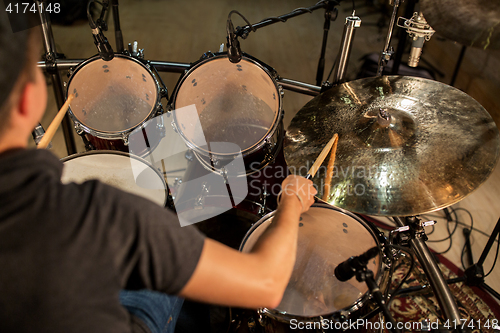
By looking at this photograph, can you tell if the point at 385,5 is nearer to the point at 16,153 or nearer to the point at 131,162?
the point at 131,162

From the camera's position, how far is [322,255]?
1257 millimetres

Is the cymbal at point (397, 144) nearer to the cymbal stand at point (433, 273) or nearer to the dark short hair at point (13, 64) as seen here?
the cymbal stand at point (433, 273)

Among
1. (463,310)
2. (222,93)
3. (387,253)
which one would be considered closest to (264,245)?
(387,253)

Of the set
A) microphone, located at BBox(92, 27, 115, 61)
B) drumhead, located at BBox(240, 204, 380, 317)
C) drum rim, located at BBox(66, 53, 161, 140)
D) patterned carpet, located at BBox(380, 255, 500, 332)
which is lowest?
patterned carpet, located at BBox(380, 255, 500, 332)

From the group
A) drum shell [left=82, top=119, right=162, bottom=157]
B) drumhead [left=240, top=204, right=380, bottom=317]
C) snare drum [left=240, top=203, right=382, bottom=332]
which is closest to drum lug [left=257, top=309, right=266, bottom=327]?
snare drum [left=240, top=203, right=382, bottom=332]

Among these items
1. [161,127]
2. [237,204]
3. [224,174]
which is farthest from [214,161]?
[161,127]

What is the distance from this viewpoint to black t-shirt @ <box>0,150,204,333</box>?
0.41 m

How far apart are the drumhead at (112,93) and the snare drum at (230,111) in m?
0.17

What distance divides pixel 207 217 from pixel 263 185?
0.90ft

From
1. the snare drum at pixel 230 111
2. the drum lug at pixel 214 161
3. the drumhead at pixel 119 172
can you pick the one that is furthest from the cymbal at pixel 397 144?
the drumhead at pixel 119 172

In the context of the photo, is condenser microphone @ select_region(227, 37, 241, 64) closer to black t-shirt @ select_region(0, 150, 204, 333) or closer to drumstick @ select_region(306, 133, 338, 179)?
drumstick @ select_region(306, 133, 338, 179)

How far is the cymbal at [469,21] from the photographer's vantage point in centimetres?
70

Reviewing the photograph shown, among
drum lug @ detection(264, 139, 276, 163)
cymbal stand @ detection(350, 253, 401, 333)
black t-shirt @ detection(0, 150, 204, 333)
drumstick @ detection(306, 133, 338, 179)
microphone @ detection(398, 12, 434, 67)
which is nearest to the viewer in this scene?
black t-shirt @ detection(0, 150, 204, 333)

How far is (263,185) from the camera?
1409 mm
